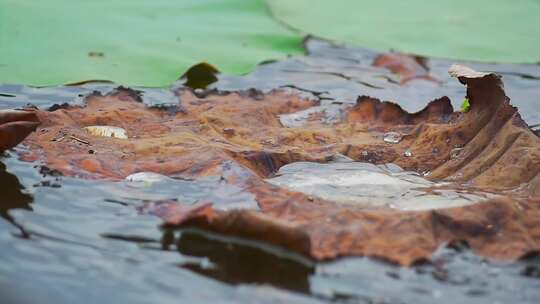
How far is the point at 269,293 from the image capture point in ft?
4.15

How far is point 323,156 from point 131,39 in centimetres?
118

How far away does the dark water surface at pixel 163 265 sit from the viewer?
1.27m

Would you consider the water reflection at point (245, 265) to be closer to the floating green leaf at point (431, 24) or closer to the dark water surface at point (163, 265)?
the dark water surface at point (163, 265)

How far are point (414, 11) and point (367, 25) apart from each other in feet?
0.92

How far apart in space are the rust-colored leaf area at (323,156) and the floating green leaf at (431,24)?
2.97 ft

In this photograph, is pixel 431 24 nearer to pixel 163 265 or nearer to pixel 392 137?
pixel 392 137

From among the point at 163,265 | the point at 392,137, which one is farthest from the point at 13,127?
the point at 392,137

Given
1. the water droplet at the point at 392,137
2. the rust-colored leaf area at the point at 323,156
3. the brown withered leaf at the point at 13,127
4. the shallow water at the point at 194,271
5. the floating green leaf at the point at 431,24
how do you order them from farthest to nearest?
1. the floating green leaf at the point at 431,24
2. the water droplet at the point at 392,137
3. the brown withered leaf at the point at 13,127
4. the rust-colored leaf area at the point at 323,156
5. the shallow water at the point at 194,271

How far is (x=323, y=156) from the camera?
1.87m

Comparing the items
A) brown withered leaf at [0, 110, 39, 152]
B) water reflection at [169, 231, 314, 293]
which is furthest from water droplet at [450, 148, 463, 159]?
brown withered leaf at [0, 110, 39, 152]

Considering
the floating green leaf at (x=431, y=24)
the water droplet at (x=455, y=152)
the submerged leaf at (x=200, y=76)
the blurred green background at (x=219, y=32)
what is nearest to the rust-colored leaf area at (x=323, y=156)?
the water droplet at (x=455, y=152)

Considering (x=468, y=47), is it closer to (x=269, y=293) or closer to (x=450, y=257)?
(x=450, y=257)

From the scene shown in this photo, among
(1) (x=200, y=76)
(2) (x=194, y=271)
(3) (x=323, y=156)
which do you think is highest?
(1) (x=200, y=76)

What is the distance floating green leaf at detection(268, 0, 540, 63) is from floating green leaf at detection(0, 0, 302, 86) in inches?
6.9
